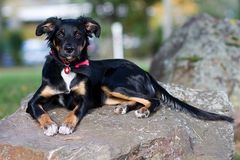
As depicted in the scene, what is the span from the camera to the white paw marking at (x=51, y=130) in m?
6.45

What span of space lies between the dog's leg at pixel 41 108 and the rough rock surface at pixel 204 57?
3563mm

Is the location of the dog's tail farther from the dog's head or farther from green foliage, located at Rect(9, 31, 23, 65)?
green foliage, located at Rect(9, 31, 23, 65)

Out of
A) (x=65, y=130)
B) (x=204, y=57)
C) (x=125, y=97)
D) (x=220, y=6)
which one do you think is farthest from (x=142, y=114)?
(x=220, y=6)

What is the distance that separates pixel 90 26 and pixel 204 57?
3.73m

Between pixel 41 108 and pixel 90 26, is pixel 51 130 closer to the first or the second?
pixel 41 108

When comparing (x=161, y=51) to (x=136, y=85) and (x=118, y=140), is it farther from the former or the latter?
(x=118, y=140)

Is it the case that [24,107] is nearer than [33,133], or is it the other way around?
[33,133]

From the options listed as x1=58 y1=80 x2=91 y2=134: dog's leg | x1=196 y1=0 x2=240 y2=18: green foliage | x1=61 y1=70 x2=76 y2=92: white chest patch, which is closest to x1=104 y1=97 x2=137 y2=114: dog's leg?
x1=58 y1=80 x2=91 y2=134: dog's leg

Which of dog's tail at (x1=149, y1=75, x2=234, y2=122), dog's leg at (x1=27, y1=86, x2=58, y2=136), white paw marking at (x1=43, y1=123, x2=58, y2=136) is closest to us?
white paw marking at (x1=43, y1=123, x2=58, y2=136)

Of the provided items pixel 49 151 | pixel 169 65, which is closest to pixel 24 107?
pixel 49 151

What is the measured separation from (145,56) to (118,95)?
30.6 meters

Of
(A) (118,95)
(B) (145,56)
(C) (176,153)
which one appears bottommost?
(B) (145,56)

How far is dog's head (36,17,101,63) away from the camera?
680 cm

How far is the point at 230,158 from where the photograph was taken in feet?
22.9
